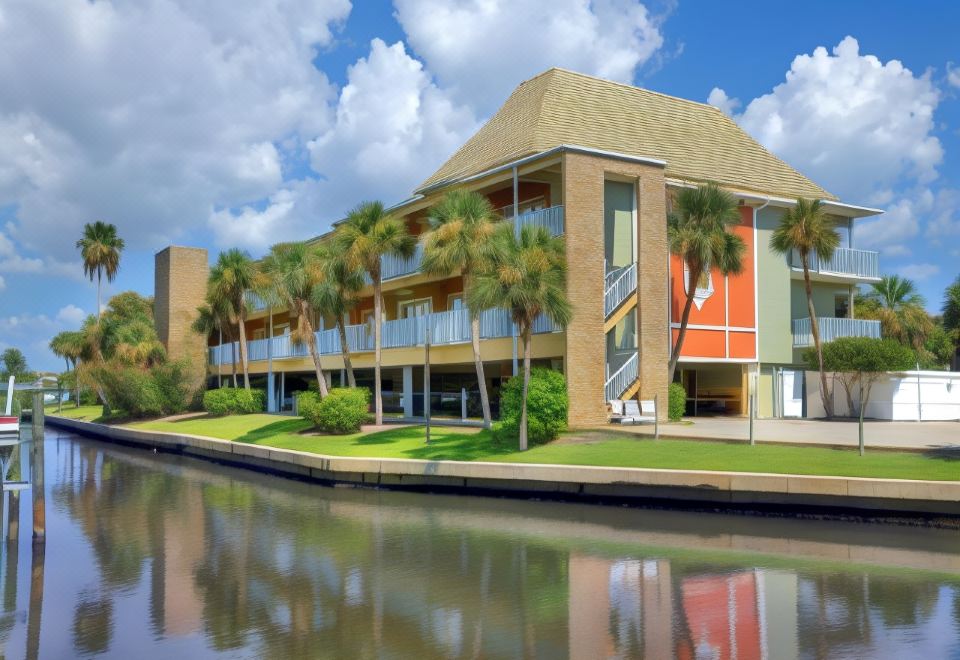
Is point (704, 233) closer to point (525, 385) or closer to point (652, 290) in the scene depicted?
point (652, 290)

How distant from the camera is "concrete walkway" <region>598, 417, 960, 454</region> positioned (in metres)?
18.4

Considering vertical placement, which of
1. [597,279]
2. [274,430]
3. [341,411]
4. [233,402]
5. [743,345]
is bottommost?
[274,430]

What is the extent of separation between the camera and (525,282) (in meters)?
20.8

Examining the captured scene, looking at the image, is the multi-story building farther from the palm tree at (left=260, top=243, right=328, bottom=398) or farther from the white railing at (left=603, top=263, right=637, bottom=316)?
the palm tree at (left=260, top=243, right=328, bottom=398)

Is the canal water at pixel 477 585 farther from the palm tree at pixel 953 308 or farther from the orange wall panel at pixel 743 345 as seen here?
the palm tree at pixel 953 308

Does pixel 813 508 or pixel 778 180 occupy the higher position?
pixel 778 180

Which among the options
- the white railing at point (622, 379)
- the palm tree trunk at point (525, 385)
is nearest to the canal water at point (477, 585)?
the palm tree trunk at point (525, 385)

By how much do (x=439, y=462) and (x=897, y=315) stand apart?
26888 millimetres

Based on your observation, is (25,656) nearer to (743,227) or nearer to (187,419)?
(743,227)

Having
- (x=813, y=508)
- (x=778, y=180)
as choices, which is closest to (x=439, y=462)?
(x=813, y=508)

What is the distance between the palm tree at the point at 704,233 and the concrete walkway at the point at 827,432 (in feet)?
11.7

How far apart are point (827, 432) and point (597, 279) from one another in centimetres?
718

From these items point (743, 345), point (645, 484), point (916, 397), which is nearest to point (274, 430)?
point (743, 345)

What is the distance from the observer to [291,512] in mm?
18219
